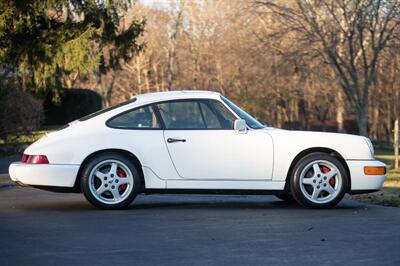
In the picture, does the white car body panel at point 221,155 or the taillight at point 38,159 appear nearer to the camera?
the taillight at point 38,159

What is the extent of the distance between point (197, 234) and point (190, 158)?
193 centimetres

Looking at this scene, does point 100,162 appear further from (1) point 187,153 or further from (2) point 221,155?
(2) point 221,155

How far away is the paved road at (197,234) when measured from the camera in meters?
6.69

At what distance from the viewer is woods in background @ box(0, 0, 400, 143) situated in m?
24.0

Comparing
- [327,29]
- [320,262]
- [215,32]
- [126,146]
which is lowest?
[320,262]

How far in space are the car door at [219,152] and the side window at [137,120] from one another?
229 mm

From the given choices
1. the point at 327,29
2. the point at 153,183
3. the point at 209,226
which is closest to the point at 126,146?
the point at 153,183

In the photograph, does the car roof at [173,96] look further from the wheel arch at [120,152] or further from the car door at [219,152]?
the wheel arch at [120,152]

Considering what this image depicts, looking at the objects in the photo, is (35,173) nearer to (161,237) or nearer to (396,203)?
(161,237)

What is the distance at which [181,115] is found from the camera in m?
9.93

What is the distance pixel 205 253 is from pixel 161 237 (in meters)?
0.88

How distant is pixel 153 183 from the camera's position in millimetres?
9609

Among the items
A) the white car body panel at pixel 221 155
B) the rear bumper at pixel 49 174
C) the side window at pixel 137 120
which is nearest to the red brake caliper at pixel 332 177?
the white car body panel at pixel 221 155

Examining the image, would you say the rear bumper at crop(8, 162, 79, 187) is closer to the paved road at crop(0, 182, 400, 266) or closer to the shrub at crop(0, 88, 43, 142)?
the paved road at crop(0, 182, 400, 266)
